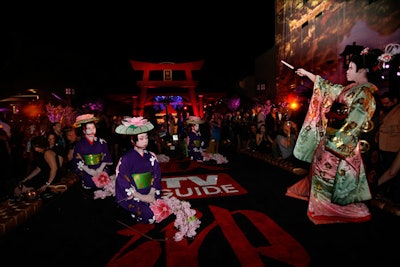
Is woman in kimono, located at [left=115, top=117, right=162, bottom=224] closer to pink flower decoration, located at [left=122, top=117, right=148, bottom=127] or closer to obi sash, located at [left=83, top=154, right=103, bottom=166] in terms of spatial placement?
pink flower decoration, located at [left=122, top=117, right=148, bottom=127]

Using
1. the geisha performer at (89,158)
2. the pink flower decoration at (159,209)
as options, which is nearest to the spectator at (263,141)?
the geisha performer at (89,158)

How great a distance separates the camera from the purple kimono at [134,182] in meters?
3.32

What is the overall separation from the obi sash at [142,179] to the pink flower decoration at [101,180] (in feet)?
6.11

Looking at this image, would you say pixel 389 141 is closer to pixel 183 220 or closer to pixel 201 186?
pixel 201 186

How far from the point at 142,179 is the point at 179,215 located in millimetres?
701

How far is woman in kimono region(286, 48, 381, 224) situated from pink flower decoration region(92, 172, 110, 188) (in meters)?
3.72

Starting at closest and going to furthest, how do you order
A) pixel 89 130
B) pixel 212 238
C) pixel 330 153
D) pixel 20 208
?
pixel 212 238 < pixel 330 153 < pixel 20 208 < pixel 89 130

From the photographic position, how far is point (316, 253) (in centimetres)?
264

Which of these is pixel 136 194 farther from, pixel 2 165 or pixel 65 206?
pixel 2 165

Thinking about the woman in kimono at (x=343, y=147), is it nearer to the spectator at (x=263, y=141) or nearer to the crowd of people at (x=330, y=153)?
the crowd of people at (x=330, y=153)

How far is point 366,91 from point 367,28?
26.3 ft

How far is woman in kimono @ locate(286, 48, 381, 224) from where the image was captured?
3043 millimetres

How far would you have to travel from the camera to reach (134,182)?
11.1 feet

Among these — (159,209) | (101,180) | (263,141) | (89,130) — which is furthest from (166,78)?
(159,209)
